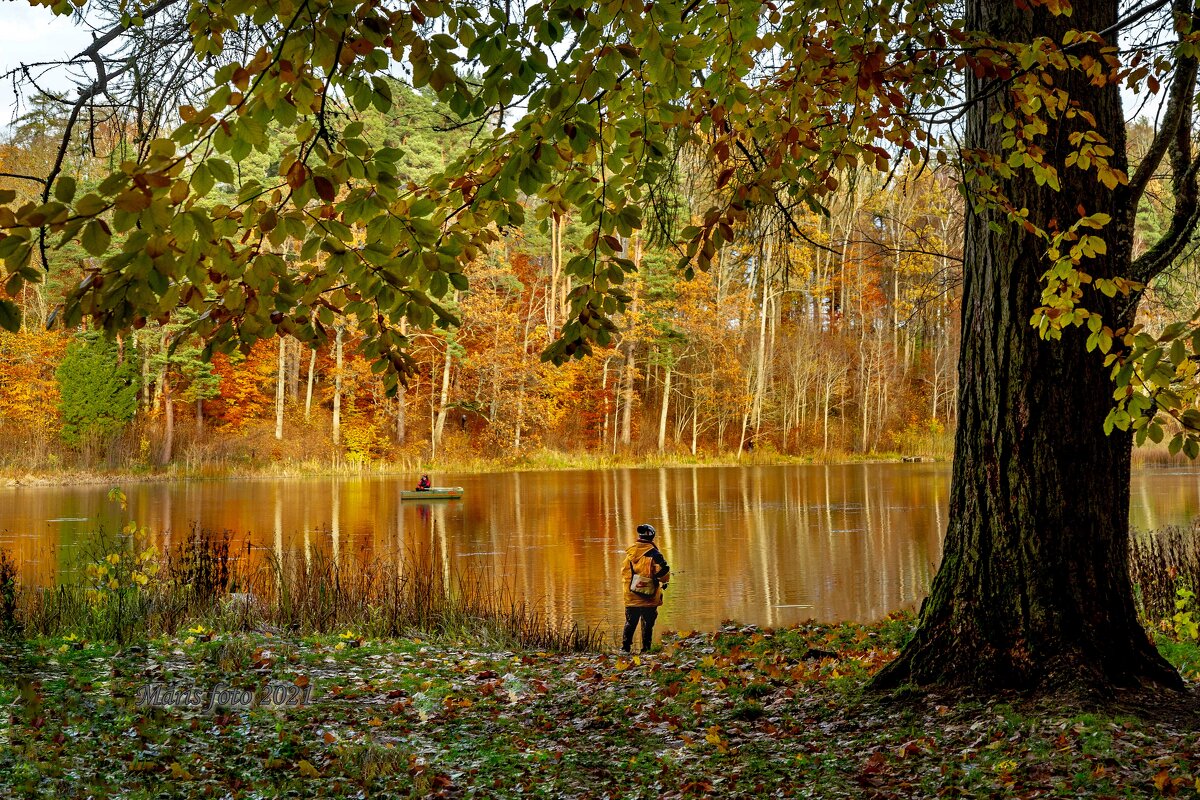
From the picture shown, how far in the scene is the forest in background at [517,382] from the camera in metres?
29.8

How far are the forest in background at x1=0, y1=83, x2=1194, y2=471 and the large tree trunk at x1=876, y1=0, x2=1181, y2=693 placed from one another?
2389 centimetres

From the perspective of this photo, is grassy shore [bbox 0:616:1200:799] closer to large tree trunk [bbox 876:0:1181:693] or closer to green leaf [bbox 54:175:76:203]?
large tree trunk [bbox 876:0:1181:693]

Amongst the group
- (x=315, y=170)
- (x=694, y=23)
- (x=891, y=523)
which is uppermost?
(x=694, y=23)

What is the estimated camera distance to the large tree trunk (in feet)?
13.6

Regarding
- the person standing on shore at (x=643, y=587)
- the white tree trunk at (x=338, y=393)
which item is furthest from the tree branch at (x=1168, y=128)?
the white tree trunk at (x=338, y=393)

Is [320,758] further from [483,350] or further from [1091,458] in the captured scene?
[483,350]

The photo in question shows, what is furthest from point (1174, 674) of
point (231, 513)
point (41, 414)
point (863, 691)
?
point (41, 414)

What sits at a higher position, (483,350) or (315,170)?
(483,350)

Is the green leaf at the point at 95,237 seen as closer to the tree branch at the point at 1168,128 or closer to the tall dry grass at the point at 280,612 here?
the tree branch at the point at 1168,128

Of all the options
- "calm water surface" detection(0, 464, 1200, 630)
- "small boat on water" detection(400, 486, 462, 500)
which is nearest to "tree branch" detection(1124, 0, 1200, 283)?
"calm water surface" detection(0, 464, 1200, 630)

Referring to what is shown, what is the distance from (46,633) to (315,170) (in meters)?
6.16

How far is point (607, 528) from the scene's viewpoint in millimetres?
16266

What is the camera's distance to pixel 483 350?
120 ft

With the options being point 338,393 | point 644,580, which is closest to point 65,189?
point 644,580
